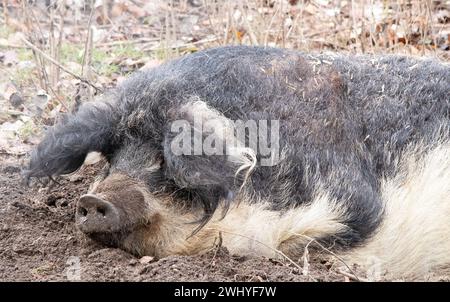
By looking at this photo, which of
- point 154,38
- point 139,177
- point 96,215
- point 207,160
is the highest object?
point 154,38

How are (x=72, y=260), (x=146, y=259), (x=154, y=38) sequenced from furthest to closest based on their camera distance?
(x=154, y=38)
(x=72, y=260)
(x=146, y=259)

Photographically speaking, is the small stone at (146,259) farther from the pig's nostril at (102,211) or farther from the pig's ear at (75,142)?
the pig's ear at (75,142)

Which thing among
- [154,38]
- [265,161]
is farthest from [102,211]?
[154,38]

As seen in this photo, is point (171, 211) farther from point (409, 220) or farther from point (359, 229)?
point (409, 220)

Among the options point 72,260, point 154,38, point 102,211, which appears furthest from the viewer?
point 154,38

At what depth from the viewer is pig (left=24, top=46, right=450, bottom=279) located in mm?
3508

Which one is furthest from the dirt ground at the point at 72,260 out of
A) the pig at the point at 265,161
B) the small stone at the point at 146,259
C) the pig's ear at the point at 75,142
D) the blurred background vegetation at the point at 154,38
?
the blurred background vegetation at the point at 154,38

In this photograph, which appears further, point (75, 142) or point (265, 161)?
point (75, 142)

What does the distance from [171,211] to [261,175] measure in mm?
457

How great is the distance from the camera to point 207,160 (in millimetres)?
3451

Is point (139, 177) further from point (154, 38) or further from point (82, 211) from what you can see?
point (154, 38)

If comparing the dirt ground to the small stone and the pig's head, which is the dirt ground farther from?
the pig's head

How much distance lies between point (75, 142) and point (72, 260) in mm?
569

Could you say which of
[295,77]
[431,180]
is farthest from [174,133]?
[431,180]
